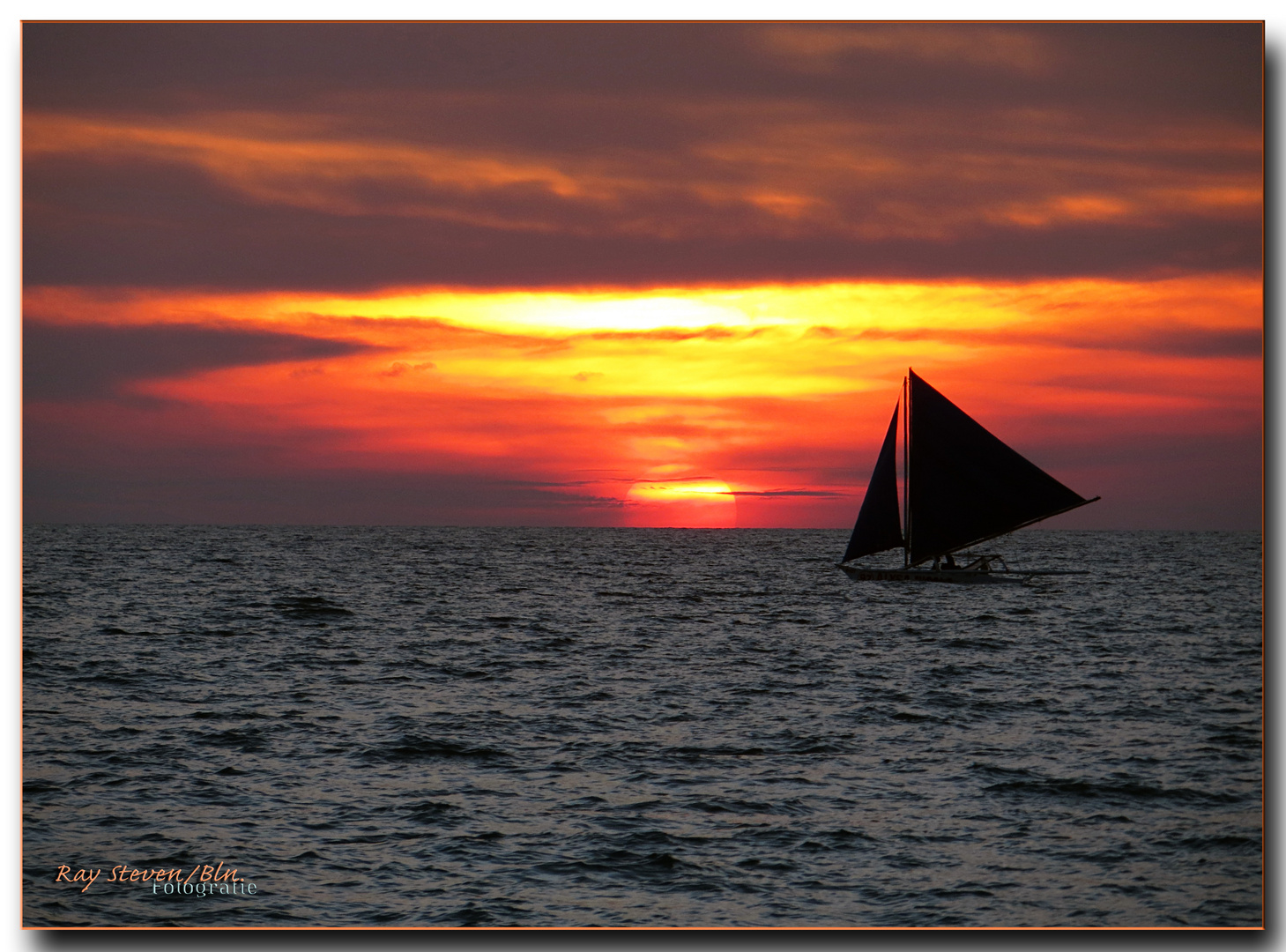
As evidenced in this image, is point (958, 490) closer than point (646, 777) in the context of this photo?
No

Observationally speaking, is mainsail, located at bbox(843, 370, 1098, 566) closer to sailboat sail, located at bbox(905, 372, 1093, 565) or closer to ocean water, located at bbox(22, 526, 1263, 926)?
sailboat sail, located at bbox(905, 372, 1093, 565)

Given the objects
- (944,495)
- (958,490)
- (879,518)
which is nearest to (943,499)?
(944,495)

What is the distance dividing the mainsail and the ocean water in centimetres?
598

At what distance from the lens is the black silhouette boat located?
31828mm

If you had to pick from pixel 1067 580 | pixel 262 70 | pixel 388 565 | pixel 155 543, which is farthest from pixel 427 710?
pixel 155 543

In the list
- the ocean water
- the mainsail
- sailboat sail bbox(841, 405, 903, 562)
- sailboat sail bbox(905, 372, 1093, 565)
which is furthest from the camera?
sailboat sail bbox(841, 405, 903, 562)

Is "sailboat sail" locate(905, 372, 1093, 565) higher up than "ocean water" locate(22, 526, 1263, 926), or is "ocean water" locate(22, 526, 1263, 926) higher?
"sailboat sail" locate(905, 372, 1093, 565)

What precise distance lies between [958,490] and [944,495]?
0.71 meters

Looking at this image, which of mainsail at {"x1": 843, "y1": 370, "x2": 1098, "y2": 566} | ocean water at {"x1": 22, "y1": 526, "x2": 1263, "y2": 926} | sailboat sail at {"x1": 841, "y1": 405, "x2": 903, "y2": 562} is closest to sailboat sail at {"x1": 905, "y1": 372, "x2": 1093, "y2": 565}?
mainsail at {"x1": 843, "y1": 370, "x2": 1098, "y2": 566}

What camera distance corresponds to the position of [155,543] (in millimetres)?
91375

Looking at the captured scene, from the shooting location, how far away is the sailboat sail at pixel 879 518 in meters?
39.1

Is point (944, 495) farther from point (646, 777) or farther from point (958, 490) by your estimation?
point (646, 777)

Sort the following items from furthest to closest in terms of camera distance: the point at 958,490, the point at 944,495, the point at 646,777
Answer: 1. the point at 944,495
2. the point at 958,490
3. the point at 646,777

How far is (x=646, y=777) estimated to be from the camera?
12469 mm
